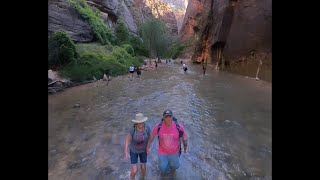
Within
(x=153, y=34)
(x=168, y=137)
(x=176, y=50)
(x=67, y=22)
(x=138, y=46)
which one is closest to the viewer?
(x=168, y=137)

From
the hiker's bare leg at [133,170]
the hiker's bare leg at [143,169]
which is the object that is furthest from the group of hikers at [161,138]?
the hiker's bare leg at [143,169]

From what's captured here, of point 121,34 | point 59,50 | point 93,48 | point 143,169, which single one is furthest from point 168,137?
point 121,34

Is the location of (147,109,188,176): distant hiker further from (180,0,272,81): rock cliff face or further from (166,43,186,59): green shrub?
(166,43,186,59): green shrub

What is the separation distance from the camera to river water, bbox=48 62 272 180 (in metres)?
6.31

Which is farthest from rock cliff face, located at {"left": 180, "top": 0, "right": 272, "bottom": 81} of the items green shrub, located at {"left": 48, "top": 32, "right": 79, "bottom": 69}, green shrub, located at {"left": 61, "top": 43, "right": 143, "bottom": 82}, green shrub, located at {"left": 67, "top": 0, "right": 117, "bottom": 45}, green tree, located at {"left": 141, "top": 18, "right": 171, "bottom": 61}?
green tree, located at {"left": 141, "top": 18, "right": 171, "bottom": 61}

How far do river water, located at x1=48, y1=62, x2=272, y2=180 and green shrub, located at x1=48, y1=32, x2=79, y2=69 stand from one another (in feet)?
18.7

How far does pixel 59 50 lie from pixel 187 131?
15.9 m

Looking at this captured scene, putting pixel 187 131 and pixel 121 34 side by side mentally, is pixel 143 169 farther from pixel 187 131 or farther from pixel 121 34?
pixel 121 34

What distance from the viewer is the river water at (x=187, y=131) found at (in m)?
6.31

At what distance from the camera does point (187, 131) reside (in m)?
9.32

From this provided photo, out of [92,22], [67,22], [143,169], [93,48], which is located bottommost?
[143,169]
